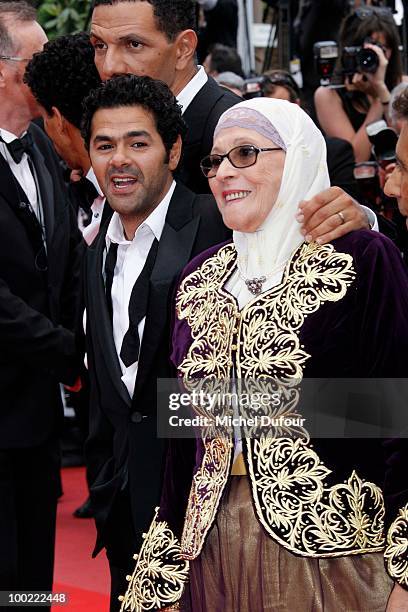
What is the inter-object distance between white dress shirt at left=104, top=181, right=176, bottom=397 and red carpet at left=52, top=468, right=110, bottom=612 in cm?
176

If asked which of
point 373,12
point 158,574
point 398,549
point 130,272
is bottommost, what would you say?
point 158,574

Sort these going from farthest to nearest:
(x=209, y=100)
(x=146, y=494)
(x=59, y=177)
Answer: (x=59, y=177) → (x=209, y=100) → (x=146, y=494)

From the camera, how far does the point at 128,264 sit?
328cm

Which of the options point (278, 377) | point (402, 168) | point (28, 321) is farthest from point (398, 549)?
point (28, 321)

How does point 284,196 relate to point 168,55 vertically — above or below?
below

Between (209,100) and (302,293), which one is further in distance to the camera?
(209,100)

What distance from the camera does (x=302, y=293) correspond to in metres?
2.51

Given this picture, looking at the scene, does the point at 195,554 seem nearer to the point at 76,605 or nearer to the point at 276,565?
the point at 276,565

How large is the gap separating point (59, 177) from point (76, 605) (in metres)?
1.72

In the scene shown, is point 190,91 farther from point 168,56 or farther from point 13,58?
point 13,58

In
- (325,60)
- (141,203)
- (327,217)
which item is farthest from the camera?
(325,60)

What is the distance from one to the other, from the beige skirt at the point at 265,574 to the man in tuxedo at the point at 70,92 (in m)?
1.49

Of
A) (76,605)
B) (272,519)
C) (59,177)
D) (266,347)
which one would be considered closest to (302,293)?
(266,347)

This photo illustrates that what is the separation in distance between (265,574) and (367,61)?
3.69 meters
